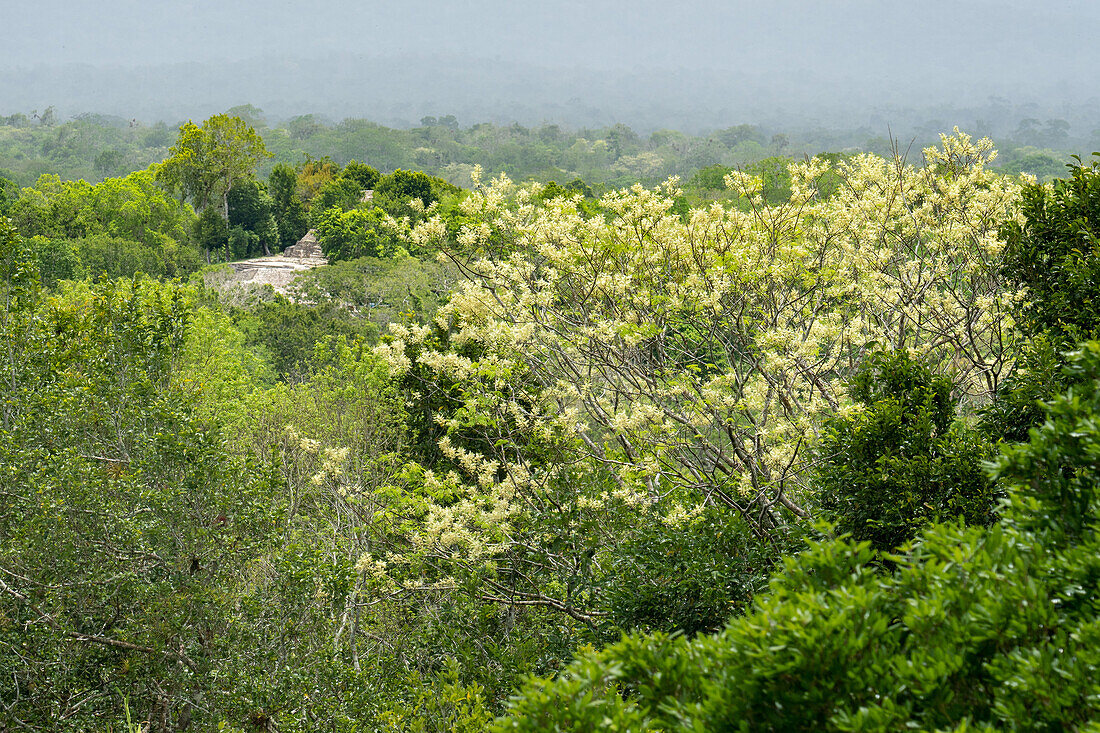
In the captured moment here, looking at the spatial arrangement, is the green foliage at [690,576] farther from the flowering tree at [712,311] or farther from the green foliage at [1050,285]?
the green foliage at [1050,285]

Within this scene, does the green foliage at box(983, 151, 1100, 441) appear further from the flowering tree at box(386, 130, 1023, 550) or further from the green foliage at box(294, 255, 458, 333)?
the green foliage at box(294, 255, 458, 333)

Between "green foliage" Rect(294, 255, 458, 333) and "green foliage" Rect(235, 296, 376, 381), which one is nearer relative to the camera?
"green foliage" Rect(235, 296, 376, 381)

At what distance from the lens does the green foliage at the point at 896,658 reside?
2.27 meters

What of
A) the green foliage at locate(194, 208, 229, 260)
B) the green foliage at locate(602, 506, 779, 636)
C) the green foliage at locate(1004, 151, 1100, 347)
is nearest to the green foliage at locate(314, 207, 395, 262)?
the green foliage at locate(194, 208, 229, 260)

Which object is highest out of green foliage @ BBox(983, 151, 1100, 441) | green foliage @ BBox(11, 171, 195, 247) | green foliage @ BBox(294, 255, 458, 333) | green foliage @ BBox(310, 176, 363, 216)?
green foliage @ BBox(983, 151, 1100, 441)

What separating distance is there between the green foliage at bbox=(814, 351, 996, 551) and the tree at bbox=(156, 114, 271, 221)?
213ft

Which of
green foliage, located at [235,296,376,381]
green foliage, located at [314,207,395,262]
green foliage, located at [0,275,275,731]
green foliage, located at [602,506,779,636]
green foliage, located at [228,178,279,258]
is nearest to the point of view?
green foliage, located at [602,506,779,636]

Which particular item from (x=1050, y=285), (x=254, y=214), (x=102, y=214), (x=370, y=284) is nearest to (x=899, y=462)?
(x=1050, y=285)

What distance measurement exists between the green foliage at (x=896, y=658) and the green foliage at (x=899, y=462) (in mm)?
1714

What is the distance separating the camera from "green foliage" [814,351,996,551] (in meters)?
4.55

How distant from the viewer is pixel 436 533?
25.4 feet

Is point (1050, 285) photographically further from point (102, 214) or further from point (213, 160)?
point (213, 160)

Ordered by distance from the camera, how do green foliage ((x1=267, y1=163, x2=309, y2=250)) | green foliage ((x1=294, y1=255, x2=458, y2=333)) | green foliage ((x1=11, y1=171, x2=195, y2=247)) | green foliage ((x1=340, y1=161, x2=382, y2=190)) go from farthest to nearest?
1. green foliage ((x1=340, y1=161, x2=382, y2=190))
2. green foliage ((x1=267, y1=163, x2=309, y2=250))
3. green foliage ((x1=11, y1=171, x2=195, y2=247))
4. green foliage ((x1=294, y1=255, x2=458, y2=333))

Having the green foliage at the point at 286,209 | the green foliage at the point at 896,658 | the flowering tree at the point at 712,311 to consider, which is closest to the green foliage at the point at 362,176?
the green foliage at the point at 286,209
